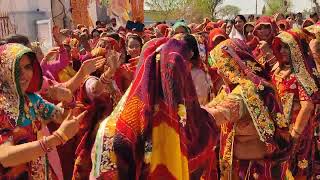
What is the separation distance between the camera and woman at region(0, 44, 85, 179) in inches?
107

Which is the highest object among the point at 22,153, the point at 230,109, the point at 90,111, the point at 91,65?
the point at 91,65

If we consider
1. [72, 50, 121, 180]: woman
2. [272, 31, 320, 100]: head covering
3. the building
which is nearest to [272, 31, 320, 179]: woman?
[272, 31, 320, 100]: head covering

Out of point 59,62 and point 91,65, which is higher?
point 91,65

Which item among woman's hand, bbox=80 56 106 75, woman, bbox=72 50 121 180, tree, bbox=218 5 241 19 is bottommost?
tree, bbox=218 5 241 19

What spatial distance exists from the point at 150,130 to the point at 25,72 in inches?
51.1

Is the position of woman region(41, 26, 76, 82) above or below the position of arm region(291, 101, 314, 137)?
above

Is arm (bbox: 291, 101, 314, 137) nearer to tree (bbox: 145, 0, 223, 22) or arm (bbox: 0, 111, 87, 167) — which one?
arm (bbox: 0, 111, 87, 167)

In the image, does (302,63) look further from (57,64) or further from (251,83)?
(57,64)

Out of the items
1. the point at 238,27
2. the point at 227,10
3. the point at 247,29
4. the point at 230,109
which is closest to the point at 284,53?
the point at 230,109

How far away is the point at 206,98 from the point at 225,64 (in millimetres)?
1295

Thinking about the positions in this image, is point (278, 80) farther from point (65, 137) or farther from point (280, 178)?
point (65, 137)

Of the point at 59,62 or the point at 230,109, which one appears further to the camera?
the point at 59,62

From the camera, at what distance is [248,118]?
10.5 feet

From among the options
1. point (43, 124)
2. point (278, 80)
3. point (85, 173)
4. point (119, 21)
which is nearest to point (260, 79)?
point (278, 80)
